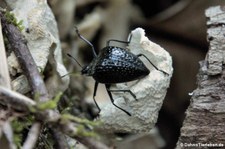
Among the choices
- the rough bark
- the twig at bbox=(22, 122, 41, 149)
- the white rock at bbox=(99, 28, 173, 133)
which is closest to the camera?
the twig at bbox=(22, 122, 41, 149)

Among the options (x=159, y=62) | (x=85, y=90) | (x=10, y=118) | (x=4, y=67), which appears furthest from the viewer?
(x=85, y=90)

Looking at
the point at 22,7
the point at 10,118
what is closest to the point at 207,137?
the point at 10,118

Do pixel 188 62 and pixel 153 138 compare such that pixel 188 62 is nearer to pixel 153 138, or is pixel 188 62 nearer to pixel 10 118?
pixel 153 138

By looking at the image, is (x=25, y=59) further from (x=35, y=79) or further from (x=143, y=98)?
(x=143, y=98)

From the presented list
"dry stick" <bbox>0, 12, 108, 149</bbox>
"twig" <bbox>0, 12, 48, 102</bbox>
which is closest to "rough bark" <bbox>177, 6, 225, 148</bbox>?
"dry stick" <bbox>0, 12, 108, 149</bbox>

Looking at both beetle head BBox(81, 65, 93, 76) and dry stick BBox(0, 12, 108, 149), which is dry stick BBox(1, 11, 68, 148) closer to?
dry stick BBox(0, 12, 108, 149)

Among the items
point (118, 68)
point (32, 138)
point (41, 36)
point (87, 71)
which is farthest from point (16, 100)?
point (87, 71)
